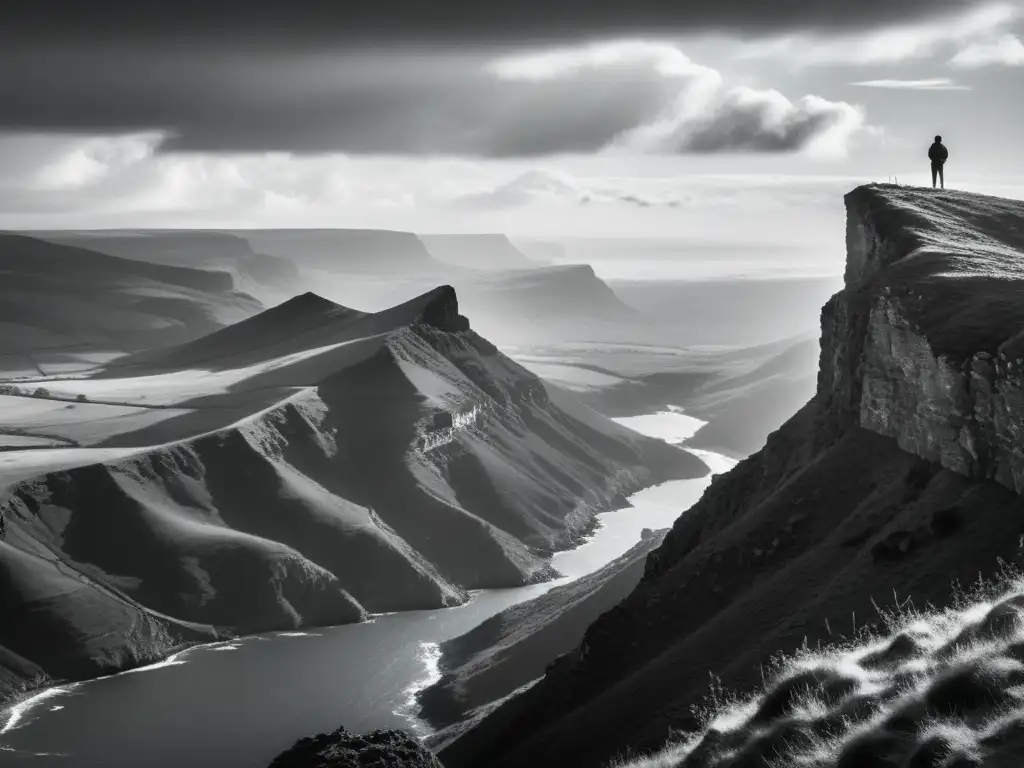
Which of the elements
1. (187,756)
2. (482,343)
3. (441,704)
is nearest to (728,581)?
(441,704)

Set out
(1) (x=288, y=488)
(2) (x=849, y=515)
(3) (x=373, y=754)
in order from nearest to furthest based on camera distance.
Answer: (3) (x=373, y=754) → (2) (x=849, y=515) → (1) (x=288, y=488)

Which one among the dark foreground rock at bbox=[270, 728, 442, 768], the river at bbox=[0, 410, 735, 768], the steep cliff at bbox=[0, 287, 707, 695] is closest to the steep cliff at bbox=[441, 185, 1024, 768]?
the dark foreground rock at bbox=[270, 728, 442, 768]

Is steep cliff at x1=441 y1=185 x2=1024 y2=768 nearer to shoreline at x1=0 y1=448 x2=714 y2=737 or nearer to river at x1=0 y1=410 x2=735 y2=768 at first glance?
river at x1=0 y1=410 x2=735 y2=768

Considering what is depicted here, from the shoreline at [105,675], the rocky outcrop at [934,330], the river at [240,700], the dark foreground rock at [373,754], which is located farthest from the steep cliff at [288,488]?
the dark foreground rock at [373,754]

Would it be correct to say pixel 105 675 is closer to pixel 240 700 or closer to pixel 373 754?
pixel 240 700

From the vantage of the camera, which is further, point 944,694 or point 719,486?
point 719,486

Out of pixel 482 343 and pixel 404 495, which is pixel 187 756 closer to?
pixel 404 495

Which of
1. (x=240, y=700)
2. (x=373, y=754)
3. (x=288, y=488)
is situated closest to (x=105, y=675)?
(x=240, y=700)
